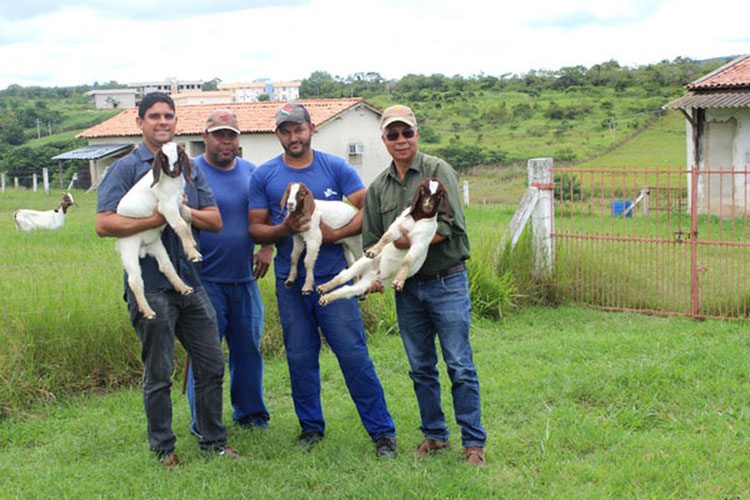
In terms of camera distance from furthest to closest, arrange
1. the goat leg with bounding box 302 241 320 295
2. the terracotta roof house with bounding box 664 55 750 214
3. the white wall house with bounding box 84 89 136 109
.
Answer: the white wall house with bounding box 84 89 136 109 < the terracotta roof house with bounding box 664 55 750 214 < the goat leg with bounding box 302 241 320 295

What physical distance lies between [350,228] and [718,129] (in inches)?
674

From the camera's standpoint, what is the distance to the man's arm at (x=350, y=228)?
175 inches

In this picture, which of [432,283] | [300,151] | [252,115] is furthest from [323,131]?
[432,283]

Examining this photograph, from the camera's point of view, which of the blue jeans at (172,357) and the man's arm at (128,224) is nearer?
the man's arm at (128,224)

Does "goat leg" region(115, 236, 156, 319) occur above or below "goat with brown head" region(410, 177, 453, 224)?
below

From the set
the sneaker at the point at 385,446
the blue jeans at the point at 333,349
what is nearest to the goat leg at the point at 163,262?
the blue jeans at the point at 333,349

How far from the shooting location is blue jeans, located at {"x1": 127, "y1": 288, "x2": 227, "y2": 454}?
4.22m

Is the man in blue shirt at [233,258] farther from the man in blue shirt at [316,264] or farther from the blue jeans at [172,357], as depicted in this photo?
Answer: the blue jeans at [172,357]

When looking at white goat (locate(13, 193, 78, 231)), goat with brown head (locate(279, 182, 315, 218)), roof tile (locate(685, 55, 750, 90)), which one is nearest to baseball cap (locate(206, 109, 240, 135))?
goat with brown head (locate(279, 182, 315, 218))

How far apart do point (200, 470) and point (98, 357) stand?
2404 mm

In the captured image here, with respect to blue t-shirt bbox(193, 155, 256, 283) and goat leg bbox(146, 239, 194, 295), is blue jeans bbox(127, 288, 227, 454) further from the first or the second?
blue t-shirt bbox(193, 155, 256, 283)

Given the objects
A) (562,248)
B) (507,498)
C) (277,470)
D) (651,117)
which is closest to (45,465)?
(277,470)

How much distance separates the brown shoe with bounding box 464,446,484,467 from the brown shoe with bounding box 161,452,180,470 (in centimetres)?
184

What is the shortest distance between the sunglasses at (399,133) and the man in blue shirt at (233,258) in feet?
3.41
